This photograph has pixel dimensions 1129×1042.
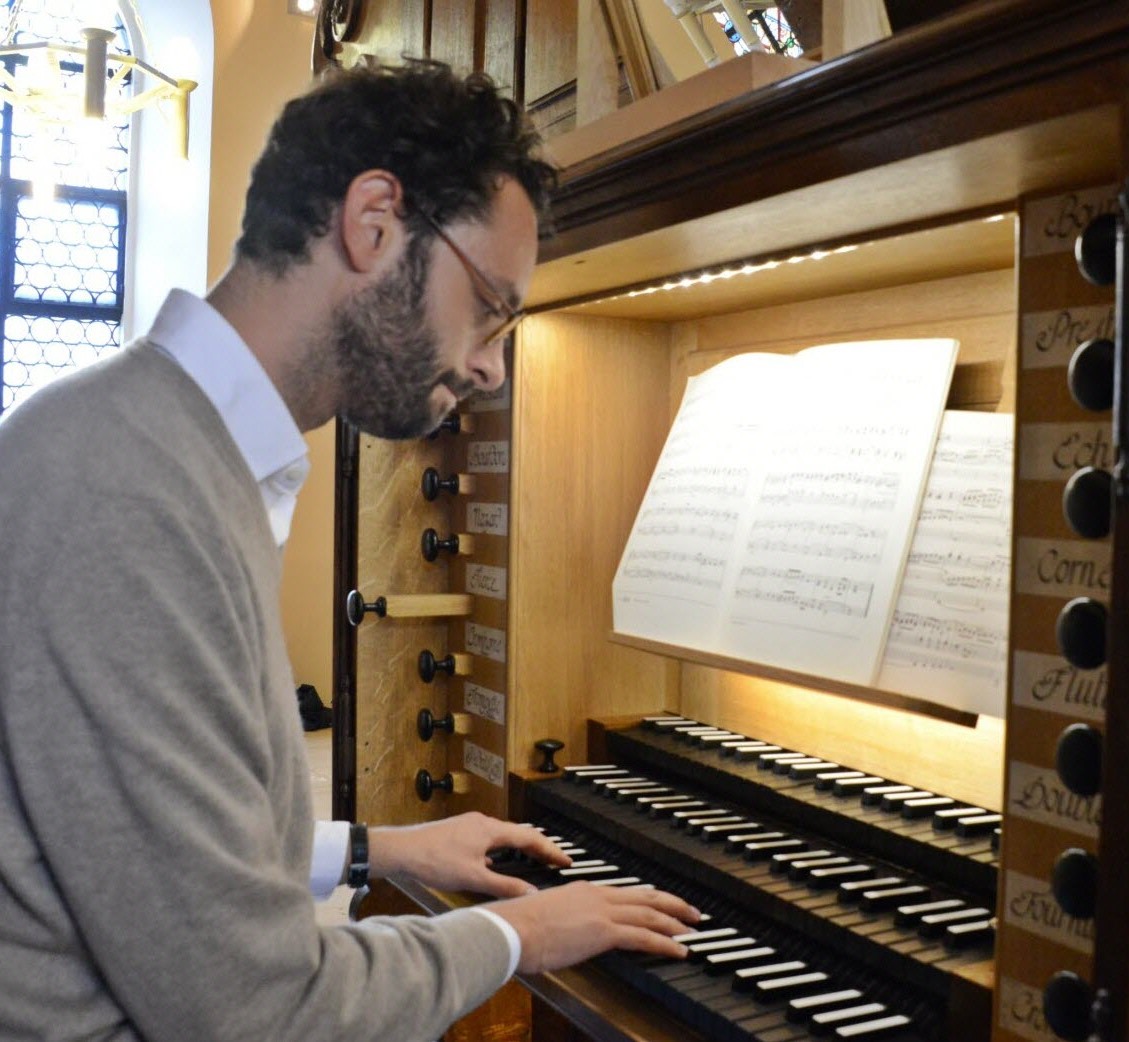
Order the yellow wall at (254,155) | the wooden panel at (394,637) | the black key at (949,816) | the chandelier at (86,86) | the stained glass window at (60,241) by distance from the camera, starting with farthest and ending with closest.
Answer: the stained glass window at (60,241) < the yellow wall at (254,155) < the chandelier at (86,86) < the wooden panel at (394,637) < the black key at (949,816)

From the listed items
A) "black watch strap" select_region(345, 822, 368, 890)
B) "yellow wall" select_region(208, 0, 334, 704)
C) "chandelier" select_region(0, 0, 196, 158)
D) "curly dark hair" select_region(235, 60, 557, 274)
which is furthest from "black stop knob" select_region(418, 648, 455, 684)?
"yellow wall" select_region(208, 0, 334, 704)

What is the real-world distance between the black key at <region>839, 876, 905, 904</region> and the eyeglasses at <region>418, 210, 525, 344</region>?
879 mm

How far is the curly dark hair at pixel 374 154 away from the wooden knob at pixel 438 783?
1.75 metres

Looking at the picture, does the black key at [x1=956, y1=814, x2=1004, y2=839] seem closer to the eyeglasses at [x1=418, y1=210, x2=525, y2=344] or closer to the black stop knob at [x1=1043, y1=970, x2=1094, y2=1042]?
the black stop knob at [x1=1043, y1=970, x2=1094, y2=1042]

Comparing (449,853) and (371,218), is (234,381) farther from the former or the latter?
(449,853)

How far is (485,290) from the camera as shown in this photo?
1306 millimetres

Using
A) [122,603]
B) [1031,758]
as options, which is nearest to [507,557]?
[1031,758]

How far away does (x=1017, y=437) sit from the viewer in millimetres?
1371

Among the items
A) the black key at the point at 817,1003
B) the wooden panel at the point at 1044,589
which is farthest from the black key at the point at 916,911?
the wooden panel at the point at 1044,589

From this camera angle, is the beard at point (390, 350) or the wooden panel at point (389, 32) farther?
the wooden panel at point (389, 32)

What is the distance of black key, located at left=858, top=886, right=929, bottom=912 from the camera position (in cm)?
165

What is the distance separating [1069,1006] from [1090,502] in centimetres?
49

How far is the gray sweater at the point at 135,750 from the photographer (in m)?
0.95

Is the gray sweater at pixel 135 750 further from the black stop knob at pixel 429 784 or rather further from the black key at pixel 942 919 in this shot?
the black stop knob at pixel 429 784
